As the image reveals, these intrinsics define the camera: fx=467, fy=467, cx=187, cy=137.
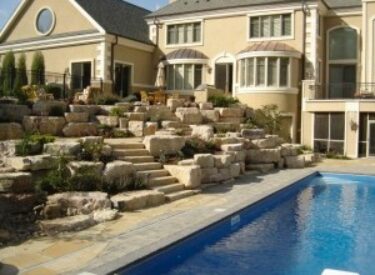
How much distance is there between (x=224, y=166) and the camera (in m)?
15.6

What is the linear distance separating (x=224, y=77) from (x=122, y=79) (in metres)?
6.59

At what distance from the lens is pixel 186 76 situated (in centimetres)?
3030

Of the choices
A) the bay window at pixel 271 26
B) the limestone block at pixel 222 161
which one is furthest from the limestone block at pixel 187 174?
the bay window at pixel 271 26

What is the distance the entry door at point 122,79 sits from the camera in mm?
29689

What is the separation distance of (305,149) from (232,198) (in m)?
13.8

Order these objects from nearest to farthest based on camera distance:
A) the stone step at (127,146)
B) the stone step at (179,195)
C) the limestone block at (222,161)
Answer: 1. the stone step at (179,195)
2. the stone step at (127,146)
3. the limestone block at (222,161)

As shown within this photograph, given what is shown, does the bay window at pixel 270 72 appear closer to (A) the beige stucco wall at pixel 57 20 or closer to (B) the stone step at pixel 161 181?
(A) the beige stucco wall at pixel 57 20

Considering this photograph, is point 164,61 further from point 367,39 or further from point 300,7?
point 367,39

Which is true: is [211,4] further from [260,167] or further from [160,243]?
[160,243]

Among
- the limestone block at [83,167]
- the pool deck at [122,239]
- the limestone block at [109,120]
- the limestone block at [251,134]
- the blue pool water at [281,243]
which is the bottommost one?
the blue pool water at [281,243]

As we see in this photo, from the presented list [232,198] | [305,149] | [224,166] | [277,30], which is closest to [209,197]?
[232,198]

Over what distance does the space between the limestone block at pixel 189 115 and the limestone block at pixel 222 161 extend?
4835mm

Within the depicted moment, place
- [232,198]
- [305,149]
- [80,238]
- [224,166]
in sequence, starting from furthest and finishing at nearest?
[305,149]
[224,166]
[232,198]
[80,238]

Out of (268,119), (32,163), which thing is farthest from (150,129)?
(268,119)
